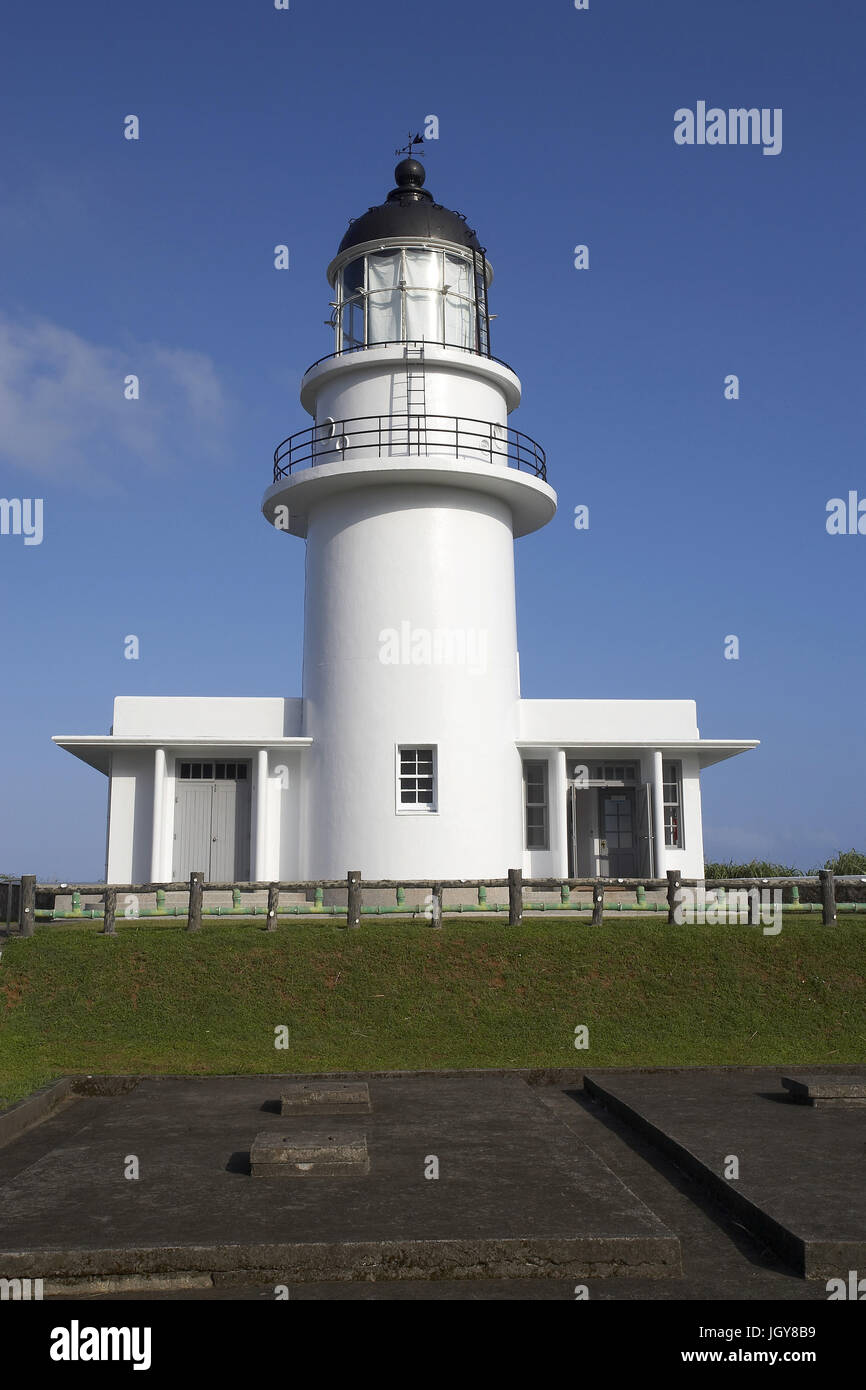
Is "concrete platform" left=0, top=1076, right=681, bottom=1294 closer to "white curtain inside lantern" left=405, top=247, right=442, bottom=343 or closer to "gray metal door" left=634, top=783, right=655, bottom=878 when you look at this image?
"gray metal door" left=634, top=783, right=655, bottom=878

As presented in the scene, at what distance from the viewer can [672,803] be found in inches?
917

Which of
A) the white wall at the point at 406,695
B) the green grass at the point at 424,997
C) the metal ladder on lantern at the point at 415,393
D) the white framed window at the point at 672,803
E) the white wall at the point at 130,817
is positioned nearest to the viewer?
the green grass at the point at 424,997

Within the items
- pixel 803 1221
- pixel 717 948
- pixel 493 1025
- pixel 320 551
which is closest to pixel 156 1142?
pixel 803 1221

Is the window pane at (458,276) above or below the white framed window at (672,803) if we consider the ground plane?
above

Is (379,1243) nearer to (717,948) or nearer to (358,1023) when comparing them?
(358,1023)

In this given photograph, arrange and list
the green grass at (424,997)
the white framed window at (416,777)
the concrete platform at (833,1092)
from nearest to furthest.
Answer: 1. the concrete platform at (833,1092)
2. the green grass at (424,997)
3. the white framed window at (416,777)

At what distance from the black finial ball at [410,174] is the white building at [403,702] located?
2.7 inches

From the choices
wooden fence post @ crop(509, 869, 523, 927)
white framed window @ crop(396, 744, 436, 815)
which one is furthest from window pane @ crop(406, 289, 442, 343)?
wooden fence post @ crop(509, 869, 523, 927)

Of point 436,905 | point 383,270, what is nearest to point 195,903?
point 436,905

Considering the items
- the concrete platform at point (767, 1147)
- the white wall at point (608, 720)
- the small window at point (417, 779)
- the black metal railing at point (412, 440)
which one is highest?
the black metal railing at point (412, 440)

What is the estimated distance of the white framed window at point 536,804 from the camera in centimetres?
2264

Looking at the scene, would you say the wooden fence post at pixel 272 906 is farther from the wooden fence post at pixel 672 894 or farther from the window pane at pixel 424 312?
the window pane at pixel 424 312

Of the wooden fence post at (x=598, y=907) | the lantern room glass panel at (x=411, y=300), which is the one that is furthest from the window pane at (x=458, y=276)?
the wooden fence post at (x=598, y=907)

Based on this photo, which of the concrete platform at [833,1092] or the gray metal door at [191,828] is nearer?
the concrete platform at [833,1092]
